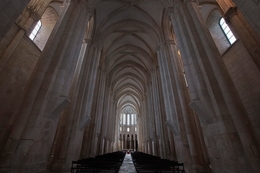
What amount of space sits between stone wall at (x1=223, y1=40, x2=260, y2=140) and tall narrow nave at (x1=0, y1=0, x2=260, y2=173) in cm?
7

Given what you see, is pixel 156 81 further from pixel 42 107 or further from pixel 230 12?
pixel 42 107

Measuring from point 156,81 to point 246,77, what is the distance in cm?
872

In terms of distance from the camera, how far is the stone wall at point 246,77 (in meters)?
8.83

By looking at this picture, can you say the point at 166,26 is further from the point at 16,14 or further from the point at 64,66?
the point at 16,14

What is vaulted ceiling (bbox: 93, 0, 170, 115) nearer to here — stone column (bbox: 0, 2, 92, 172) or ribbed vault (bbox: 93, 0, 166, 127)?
ribbed vault (bbox: 93, 0, 166, 127)

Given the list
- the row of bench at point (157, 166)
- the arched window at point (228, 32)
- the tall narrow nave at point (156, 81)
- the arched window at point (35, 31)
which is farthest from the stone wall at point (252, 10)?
the arched window at point (35, 31)

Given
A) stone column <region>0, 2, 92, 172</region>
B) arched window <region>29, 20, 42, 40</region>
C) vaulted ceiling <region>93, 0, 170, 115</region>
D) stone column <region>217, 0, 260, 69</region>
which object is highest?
vaulted ceiling <region>93, 0, 170, 115</region>

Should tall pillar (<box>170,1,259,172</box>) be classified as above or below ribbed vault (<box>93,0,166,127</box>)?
below

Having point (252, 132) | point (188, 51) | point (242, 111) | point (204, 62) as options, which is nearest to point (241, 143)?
point (252, 132)

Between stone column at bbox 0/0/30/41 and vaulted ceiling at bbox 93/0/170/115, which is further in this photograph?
vaulted ceiling at bbox 93/0/170/115

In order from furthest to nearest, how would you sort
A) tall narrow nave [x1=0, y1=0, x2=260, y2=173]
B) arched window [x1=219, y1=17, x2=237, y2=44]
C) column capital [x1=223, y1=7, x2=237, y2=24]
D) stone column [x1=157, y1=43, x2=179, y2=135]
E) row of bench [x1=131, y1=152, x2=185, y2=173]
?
arched window [x1=219, y1=17, x2=237, y2=44]
stone column [x1=157, y1=43, x2=179, y2=135]
column capital [x1=223, y1=7, x2=237, y2=24]
row of bench [x1=131, y1=152, x2=185, y2=173]
tall narrow nave [x1=0, y1=0, x2=260, y2=173]

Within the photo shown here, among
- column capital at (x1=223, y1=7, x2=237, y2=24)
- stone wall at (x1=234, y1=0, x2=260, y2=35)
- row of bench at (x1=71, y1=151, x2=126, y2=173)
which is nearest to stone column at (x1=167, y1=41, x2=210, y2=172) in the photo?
row of bench at (x1=71, y1=151, x2=126, y2=173)

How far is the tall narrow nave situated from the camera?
4.14 meters

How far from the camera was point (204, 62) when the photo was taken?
579cm
